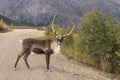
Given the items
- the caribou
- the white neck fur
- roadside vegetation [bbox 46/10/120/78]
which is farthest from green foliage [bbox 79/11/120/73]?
the white neck fur

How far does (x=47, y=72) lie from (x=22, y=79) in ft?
7.87

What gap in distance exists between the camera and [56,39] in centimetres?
2047

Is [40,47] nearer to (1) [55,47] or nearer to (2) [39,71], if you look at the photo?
(1) [55,47]

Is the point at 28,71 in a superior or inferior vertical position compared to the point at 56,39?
inferior

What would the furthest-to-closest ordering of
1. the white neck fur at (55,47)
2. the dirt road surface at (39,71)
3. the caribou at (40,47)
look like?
1. the caribou at (40,47)
2. the white neck fur at (55,47)
3. the dirt road surface at (39,71)

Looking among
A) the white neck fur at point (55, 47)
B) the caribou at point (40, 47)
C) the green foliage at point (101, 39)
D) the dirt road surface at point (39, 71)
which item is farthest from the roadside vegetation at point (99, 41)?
the white neck fur at point (55, 47)

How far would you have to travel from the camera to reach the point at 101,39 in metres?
27.2

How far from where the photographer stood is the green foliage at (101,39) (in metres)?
27.0

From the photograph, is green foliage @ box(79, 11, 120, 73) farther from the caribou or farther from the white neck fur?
the white neck fur

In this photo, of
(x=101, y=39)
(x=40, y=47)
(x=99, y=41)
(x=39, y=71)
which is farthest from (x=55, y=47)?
(x=101, y=39)

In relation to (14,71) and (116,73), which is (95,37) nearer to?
(116,73)

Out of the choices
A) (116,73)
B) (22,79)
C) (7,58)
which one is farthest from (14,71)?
(116,73)

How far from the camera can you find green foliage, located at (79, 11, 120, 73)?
2702cm

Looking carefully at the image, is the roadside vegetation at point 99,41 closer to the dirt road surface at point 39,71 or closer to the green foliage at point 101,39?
the green foliage at point 101,39
